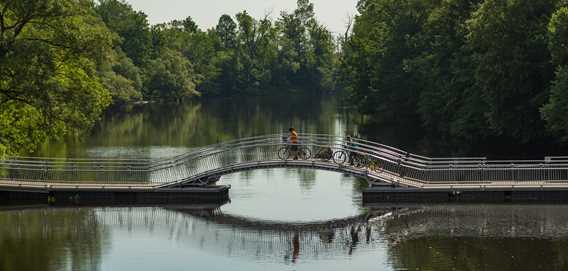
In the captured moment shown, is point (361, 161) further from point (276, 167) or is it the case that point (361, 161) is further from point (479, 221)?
point (479, 221)

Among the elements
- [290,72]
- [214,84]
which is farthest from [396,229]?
[290,72]

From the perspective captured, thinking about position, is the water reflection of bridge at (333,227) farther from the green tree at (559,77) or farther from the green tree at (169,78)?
the green tree at (169,78)

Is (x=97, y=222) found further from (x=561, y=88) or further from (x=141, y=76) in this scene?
(x=141, y=76)

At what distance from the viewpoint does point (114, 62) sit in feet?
297

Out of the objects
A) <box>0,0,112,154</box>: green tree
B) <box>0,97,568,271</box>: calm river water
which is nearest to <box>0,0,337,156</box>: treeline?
<box>0,0,112,154</box>: green tree

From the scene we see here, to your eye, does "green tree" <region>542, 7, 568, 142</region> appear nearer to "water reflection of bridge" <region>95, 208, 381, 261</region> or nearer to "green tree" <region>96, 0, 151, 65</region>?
"water reflection of bridge" <region>95, 208, 381, 261</region>

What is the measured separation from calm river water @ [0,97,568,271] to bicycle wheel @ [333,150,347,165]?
6.74 ft

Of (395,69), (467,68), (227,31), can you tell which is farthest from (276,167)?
(227,31)

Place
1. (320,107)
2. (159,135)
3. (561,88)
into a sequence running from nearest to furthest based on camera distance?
(561,88), (159,135), (320,107)

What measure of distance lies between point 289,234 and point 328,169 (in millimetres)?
7281

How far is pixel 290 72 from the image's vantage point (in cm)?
19475

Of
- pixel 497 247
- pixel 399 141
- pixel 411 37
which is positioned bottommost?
pixel 497 247

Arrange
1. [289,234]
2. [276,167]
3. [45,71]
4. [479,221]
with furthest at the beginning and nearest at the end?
[276,167], [45,71], [479,221], [289,234]

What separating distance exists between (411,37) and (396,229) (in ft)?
173
